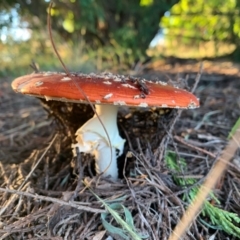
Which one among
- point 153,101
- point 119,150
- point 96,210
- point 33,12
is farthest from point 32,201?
point 33,12

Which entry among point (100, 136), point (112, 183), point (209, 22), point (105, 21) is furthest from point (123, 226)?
point (209, 22)

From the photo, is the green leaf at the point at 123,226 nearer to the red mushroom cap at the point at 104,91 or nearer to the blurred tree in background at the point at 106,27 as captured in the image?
the red mushroom cap at the point at 104,91

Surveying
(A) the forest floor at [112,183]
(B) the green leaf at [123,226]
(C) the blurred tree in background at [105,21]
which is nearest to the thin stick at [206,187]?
(A) the forest floor at [112,183]

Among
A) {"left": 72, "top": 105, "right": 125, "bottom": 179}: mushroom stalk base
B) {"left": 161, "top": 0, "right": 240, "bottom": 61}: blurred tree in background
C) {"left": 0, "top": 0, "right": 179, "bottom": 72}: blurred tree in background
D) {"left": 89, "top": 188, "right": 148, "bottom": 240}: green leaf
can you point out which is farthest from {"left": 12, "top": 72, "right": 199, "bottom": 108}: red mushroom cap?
{"left": 161, "top": 0, "right": 240, "bottom": 61}: blurred tree in background

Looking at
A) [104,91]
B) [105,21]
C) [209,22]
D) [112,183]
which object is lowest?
[209,22]

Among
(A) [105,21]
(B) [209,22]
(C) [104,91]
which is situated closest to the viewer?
(C) [104,91]

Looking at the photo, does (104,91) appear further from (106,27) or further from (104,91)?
(106,27)

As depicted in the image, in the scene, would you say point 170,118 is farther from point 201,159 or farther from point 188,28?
point 188,28

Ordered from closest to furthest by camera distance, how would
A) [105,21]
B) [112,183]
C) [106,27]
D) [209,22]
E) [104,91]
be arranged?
[104,91] < [112,183] < [105,21] < [106,27] < [209,22]
